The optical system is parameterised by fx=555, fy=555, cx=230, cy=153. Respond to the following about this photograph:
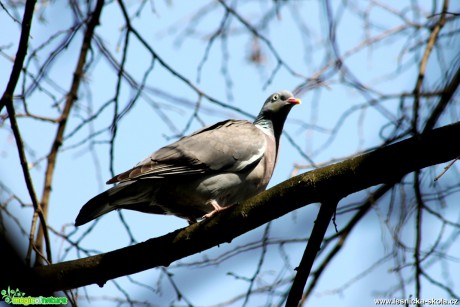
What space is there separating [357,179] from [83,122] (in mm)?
2359

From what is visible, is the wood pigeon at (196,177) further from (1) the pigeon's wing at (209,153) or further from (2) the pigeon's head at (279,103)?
(2) the pigeon's head at (279,103)

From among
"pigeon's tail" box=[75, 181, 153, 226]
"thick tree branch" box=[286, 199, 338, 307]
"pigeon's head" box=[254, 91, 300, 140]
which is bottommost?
"thick tree branch" box=[286, 199, 338, 307]

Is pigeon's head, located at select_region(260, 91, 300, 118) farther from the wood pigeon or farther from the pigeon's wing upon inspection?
the wood pigeon

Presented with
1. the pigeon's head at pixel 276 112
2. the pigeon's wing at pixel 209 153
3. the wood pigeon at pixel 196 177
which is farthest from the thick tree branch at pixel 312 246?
the pigeon's head at pixel 276 112

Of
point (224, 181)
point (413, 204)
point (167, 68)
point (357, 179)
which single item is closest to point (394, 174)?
point (357, 179)

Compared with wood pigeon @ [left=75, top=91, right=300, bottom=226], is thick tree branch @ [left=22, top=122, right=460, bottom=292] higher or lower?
lower

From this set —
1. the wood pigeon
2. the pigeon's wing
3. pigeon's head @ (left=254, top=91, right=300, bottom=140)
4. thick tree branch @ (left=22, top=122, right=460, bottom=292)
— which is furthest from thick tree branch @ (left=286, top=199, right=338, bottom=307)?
pigeon's head @ (left=254, top=91, right=300, bottom=140)

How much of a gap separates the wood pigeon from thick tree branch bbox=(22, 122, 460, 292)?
55 cm

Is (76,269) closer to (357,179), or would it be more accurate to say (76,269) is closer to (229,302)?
(229,302)

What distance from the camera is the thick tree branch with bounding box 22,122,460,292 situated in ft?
8.36

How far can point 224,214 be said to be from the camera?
3.08 m

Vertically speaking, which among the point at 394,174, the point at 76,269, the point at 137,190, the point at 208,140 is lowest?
the point at 76,269

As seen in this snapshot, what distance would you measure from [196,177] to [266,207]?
1.22 meters

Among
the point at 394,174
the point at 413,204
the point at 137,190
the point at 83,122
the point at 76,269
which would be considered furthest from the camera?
the point at 83,122
